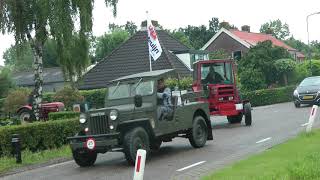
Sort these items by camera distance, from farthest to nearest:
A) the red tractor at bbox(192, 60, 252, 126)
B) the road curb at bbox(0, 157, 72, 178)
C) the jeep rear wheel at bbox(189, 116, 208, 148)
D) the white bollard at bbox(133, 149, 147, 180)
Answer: the red tractor at bbox(192, 60, 252, 126) < the jeep rear wheel at bbox(189, 116, 208, 148) < the road curb at bbox(0, 157, 72, 178) < the white bollard at bbox(133, 149, 147, 180)

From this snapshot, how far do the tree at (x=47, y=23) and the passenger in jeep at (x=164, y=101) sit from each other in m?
7.36

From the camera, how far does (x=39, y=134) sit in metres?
17.3

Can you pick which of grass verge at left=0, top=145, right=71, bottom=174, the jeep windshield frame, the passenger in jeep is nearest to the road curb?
grass verge at left=0, top=145, right=71, bottom=174

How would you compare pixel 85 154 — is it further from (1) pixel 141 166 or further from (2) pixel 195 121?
(1) pixel 141 166

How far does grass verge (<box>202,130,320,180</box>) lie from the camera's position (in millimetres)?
9055

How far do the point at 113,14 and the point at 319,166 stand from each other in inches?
575

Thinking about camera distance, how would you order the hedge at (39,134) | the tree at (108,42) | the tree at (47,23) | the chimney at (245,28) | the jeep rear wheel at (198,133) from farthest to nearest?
the tree at (108,42) → the chimney at (245,28) → the tree at (47,23) → the hedge at (39,134) → the jeep rear wheel at (198,133)

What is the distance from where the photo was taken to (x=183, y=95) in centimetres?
1551

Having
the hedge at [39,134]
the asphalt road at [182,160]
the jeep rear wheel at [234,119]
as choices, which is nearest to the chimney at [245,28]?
the jeep rear wheel at [234,119]

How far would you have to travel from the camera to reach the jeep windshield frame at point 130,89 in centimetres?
1454

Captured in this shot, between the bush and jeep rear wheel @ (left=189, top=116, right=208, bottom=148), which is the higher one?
the bush

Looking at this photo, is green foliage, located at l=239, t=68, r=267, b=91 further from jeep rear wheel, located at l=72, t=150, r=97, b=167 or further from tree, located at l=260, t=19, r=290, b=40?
tree, located at l=260, t=19, r=290, b=40

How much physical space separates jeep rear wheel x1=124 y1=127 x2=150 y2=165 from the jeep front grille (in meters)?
0.55

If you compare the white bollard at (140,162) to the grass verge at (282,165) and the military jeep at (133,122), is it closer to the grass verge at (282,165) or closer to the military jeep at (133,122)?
the grass verge at (282,165)
